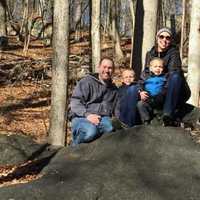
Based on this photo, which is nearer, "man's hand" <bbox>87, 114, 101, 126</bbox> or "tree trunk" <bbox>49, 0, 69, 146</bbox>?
"man's hand" <bbox>87, 114, 101, 126</bbox>

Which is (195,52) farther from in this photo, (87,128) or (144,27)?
(87,128)

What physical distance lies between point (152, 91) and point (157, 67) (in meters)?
0.34

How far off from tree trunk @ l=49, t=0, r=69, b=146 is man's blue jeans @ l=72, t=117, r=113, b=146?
3.33m

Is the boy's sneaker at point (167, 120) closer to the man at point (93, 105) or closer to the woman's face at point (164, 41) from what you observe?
the man at point (93, 105)

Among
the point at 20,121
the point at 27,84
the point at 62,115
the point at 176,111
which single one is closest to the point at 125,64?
the point at 27,84

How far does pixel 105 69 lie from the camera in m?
7.49

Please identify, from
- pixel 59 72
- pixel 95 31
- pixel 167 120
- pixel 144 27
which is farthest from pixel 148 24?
pixel 95 31

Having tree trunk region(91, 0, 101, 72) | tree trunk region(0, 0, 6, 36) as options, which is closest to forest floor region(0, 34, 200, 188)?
tree trunk region(0, 0, 6, 36)

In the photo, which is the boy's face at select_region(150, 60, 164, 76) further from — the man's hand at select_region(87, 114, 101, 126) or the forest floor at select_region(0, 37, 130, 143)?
the forest floor at select_region(0, 37, 130, 143)

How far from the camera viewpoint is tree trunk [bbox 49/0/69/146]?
10609 millimetres

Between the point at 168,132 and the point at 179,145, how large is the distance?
262mm

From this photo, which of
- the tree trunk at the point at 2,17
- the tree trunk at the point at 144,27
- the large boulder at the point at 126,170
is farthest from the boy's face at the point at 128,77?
the tree trunk at the point at 2,17

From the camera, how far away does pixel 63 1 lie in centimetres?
1053

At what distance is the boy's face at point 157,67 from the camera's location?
301 inches
